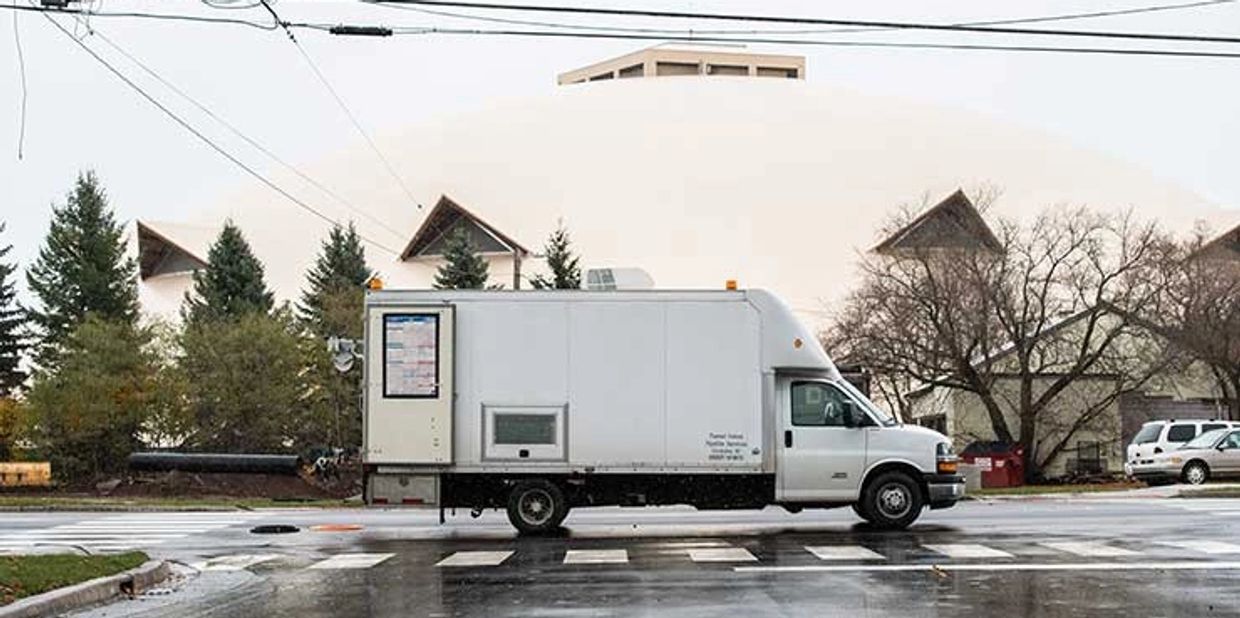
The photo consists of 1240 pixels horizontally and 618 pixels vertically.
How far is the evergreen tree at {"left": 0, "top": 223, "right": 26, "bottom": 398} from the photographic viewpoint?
213 ft

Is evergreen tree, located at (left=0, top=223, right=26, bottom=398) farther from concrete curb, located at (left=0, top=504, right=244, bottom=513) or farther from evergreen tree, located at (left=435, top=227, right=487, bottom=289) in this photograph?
concrete curb, located at (left=0, top=504, right=244, bottom=513)

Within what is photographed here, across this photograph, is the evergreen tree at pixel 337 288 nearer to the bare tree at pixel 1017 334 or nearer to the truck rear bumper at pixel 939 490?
the bare tree at pixel 1017 334

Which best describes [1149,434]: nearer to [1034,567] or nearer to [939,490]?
[939,490]

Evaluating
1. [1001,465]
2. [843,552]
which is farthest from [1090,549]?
[1001,465]

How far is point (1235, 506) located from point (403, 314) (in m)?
13.5

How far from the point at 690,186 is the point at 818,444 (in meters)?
50.5

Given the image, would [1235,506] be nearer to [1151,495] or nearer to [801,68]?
[1151,495]

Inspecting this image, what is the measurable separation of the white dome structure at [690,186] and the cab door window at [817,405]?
43759 millimetres

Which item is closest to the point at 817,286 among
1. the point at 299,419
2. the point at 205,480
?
the point at 299,419

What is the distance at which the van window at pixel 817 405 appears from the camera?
20.9 meters

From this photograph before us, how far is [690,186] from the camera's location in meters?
70.9

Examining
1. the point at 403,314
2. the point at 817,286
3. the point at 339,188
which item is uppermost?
the point at 339,188

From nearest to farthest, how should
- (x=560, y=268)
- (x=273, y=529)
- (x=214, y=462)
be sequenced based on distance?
(x=273, y=529)
(x=214, y=462)
(x=560, y=268)

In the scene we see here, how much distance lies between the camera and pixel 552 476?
68.4ft
